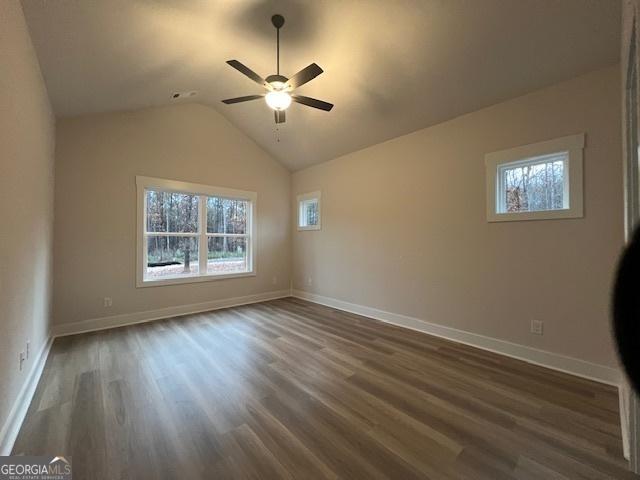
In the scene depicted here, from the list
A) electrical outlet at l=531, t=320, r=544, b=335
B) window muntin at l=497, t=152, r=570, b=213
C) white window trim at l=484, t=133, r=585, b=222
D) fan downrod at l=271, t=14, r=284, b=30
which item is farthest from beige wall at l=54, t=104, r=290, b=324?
electrical outlet at l=531, t=320, r=544, b=335

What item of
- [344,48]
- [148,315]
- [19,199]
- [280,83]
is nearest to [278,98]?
[280,83]

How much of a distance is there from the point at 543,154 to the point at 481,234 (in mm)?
913

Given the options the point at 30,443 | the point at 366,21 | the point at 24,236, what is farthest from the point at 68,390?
the point at 366,21

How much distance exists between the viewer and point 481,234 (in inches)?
116

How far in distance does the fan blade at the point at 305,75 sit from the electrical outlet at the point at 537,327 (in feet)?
9.73

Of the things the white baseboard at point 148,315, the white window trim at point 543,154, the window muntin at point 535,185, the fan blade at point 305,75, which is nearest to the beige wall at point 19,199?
the white baseboard at point 148,315

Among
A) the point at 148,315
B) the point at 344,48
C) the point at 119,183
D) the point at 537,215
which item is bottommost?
the point at 148,315

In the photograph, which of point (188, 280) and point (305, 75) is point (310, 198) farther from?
point (305, 75)

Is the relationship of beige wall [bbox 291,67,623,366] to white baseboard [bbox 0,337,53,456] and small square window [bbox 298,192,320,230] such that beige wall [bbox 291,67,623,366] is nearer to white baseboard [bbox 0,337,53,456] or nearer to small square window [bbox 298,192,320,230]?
small square window [bbox 298,192,320,230]

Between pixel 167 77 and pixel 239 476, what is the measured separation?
12.2 ft

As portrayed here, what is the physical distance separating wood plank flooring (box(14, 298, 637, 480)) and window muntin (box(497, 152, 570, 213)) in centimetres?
154

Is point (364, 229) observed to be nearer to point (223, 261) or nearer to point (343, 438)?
point (223, 261)

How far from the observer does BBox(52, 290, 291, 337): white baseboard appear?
3332 millimetres

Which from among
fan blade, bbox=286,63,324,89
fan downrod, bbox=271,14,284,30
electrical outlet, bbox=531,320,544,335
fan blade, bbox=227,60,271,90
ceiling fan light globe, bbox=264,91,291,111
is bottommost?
electrical outlet, bbox=531,320,544,335
